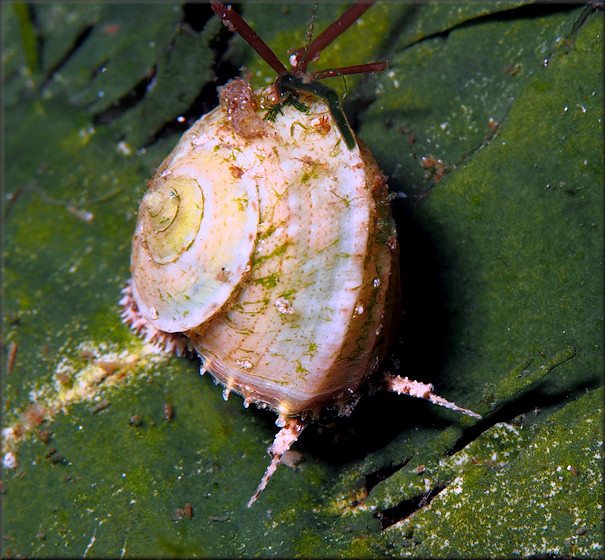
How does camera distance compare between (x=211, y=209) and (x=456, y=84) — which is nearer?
(x=211, y=209)

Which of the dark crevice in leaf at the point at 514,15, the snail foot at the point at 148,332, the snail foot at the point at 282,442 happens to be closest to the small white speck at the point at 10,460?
the snail foot at the point at 148,332

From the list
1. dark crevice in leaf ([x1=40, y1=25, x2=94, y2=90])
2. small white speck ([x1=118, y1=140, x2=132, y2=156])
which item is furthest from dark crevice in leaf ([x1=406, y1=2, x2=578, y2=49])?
dark crevice in leaf ([x1=40, y1=25, x2=94, y2=90])

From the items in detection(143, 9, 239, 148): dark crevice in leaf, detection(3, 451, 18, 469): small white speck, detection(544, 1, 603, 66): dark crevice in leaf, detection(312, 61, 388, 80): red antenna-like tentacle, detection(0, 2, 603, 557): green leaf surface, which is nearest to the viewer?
detection(312, 61, 388, 80): red antenna-like tentacle

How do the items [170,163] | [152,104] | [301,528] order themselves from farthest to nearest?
[152,104], [301,528], [170,163]

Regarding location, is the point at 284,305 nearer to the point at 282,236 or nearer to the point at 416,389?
the point at 282,236

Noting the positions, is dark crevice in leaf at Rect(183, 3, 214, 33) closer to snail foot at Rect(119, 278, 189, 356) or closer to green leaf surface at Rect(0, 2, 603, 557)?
green leaf surface at Rect(0, 2, 603, 557)

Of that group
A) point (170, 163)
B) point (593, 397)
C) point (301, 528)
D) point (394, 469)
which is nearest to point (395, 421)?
point (394, 469)

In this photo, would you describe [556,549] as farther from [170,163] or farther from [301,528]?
[170,163]
